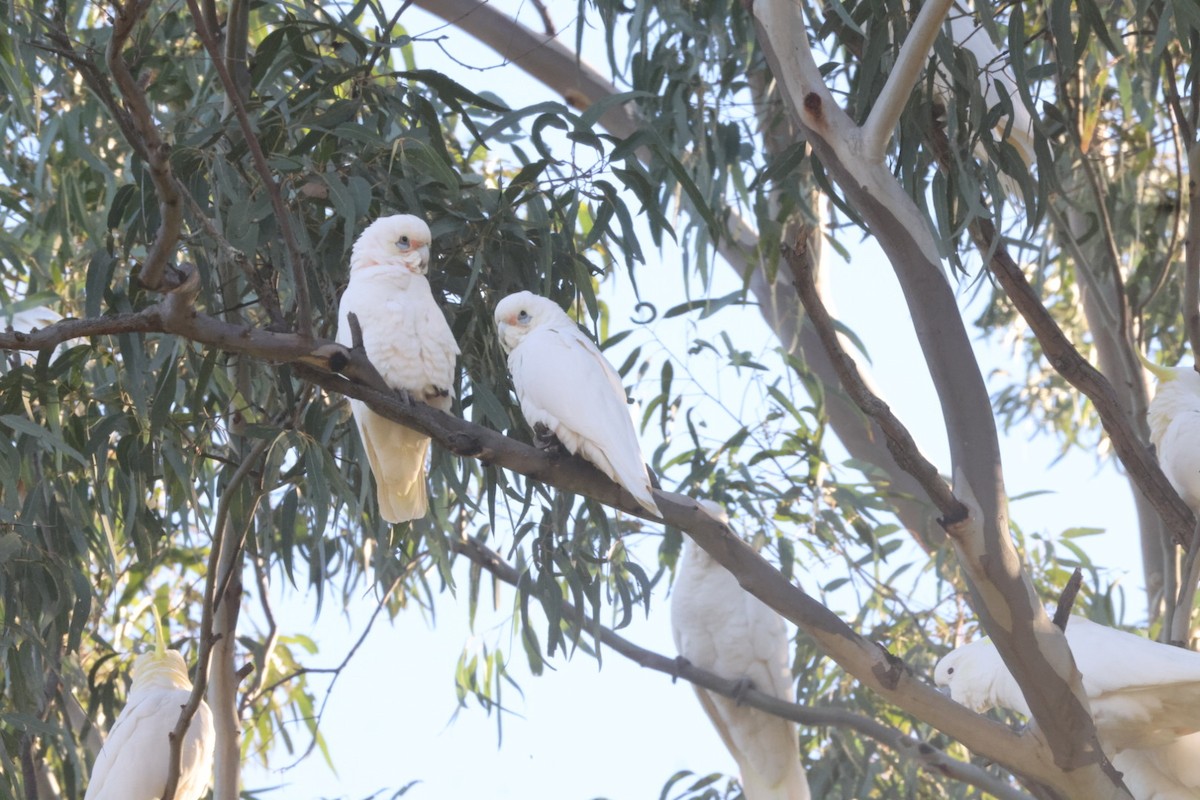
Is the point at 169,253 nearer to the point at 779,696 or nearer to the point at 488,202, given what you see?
the point at 488,202

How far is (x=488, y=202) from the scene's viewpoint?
5.84ft

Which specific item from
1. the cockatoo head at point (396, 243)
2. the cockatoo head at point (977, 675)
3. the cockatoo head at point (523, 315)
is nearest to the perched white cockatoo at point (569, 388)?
the cockatoo head at point (523, 315)

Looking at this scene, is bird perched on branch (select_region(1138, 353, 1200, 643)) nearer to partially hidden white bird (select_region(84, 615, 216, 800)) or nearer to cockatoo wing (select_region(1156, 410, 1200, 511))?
cockatoo wing (select_region(1156, 410, 1200, 511))

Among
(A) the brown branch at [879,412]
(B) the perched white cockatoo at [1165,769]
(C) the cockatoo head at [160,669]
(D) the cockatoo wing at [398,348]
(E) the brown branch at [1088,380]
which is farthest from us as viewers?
(C) the cockatoo head at [160,669]

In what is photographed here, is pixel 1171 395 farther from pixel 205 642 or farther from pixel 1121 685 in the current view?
pixel 205 642

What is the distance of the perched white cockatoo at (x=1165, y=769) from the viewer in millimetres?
1899

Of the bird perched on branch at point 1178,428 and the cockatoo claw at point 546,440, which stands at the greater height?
the bird perched on branch at point 1178,428

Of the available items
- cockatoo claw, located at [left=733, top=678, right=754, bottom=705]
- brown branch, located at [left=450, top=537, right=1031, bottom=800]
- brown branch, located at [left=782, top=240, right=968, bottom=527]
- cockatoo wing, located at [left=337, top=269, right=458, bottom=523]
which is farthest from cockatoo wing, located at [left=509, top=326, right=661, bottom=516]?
cockatoo claw, located at [left=733, top=678, right=754, bottom=705]

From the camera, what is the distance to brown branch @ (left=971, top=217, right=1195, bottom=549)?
1.79 m

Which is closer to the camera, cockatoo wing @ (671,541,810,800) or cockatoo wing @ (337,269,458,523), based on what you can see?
cockatoo wing @ (337,269,458,523)

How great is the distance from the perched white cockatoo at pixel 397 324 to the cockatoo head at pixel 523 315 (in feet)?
0.28

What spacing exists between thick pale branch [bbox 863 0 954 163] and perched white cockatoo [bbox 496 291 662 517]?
426mm

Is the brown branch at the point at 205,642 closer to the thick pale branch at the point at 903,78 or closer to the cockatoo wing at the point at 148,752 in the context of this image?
the cockatoo wing at the point at 148,752

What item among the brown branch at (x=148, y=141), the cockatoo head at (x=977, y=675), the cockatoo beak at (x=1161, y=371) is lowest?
the cockatoo head at (x=977, y=675)
